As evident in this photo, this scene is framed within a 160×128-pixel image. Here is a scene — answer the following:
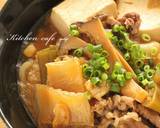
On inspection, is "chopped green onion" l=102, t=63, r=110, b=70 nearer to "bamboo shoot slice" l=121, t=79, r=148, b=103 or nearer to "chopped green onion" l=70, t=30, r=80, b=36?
"bamboo shoot slice" l=121, t=79, r=148, b=103

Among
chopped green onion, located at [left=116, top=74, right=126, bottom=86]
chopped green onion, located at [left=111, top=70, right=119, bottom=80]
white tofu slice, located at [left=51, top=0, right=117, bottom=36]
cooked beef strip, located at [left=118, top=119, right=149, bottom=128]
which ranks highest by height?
white tofu slice, located at [left=51, top=0, right=117, bottom=36]

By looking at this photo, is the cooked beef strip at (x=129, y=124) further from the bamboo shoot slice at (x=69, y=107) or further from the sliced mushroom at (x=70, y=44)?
the sliced mushroom at (x=70, y=44)

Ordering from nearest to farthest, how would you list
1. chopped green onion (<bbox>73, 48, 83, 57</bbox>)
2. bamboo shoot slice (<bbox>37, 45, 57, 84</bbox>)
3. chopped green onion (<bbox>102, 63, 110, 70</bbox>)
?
1. chopped green onion (<bbox>102, 63, 110, 70</bbox>)
2. chopped green onion (<bbox>73, 48, 83, 57</bbox>)
3. bamboo shoot slice (<bbox>37, 45, 57, 84</bbox>)

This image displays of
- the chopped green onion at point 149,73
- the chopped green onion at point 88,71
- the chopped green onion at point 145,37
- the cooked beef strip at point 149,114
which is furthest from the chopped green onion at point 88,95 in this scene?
the chopped green onion at point 145,37

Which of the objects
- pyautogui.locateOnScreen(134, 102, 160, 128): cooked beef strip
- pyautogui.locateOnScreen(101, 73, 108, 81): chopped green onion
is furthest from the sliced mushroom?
pyautogui.locateOnScreen(134, 102, 160, 128): cooked beef strip

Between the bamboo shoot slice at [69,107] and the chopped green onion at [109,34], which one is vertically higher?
the chopped green onion at [109,34]

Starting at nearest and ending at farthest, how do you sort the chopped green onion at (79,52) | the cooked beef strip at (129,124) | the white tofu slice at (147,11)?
the cooked beef strip at (129,124), the chopped green onion at (79,52), the white tofu slice at (147,11)

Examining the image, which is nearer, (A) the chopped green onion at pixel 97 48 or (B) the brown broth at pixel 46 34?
(A) the chopped green onion at pixel 97 48

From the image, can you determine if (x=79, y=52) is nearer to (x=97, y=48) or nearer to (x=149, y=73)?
(x=97, y=48)

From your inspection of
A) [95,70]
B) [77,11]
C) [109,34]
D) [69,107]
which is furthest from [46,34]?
[69,107]
